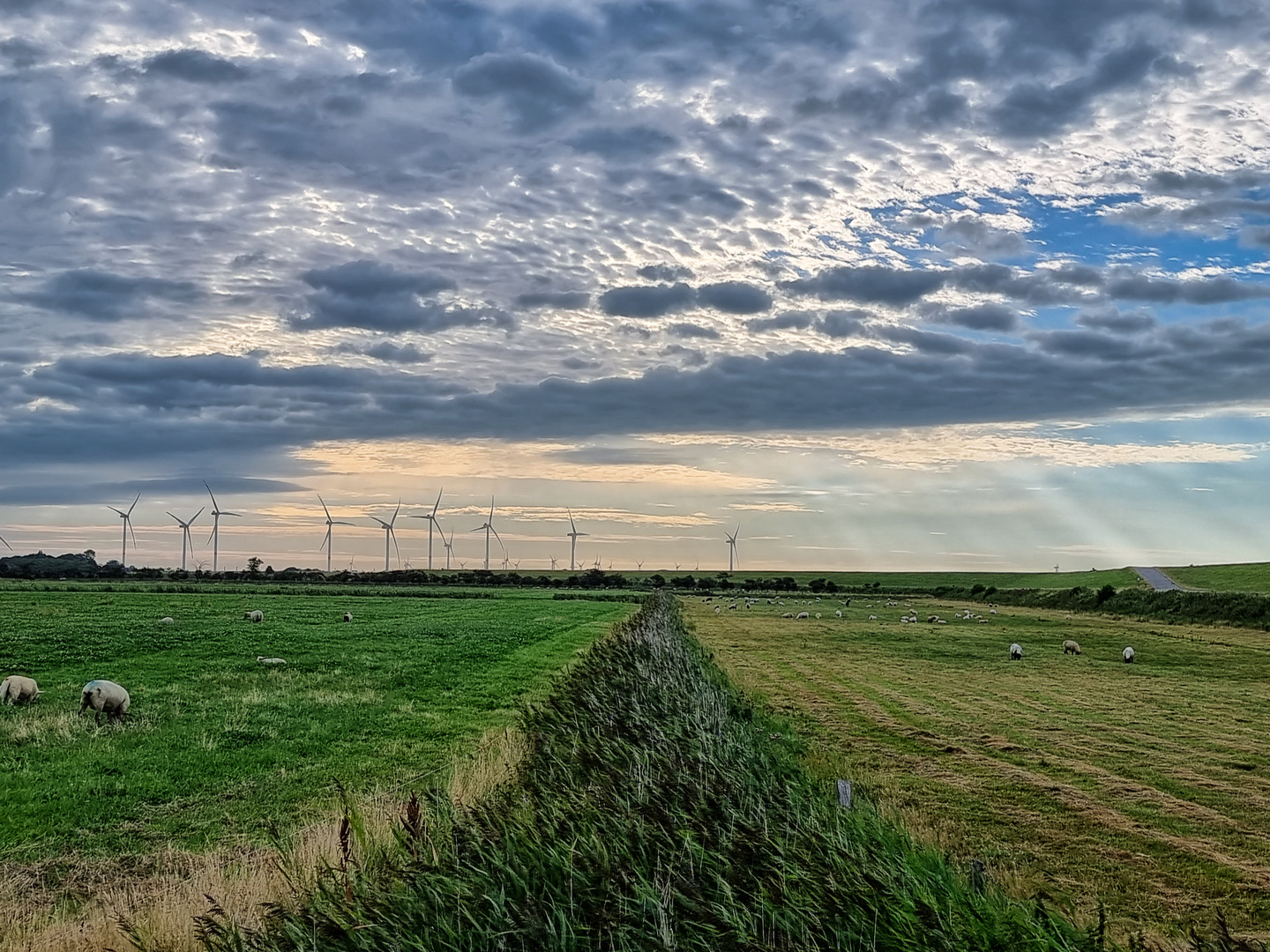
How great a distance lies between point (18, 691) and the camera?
64.8 ft

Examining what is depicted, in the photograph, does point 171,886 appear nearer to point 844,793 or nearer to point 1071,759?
point 844,793

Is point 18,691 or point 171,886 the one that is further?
point 18,691

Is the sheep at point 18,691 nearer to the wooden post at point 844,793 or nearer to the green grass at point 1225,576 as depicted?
the wooden post at point 844,793

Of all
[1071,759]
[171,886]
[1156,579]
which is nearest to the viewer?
[171,886]

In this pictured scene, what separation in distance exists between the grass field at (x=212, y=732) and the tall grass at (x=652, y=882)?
132cm

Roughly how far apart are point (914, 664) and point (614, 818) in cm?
3161

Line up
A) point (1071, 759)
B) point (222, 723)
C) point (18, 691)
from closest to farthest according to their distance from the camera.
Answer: point (1071, 759) → point (222, 723) → point (18, 691)

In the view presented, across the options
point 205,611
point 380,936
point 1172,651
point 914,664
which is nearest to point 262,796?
point 380,936

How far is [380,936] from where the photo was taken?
5578 mm

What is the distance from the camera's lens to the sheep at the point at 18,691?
19703 mm

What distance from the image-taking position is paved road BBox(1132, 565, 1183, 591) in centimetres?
11681

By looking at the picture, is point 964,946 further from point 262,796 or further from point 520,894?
Result: point 262,796

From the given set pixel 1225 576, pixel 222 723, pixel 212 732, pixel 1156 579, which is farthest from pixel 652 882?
pixel 1156 579

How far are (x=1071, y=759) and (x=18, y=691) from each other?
1975cm
